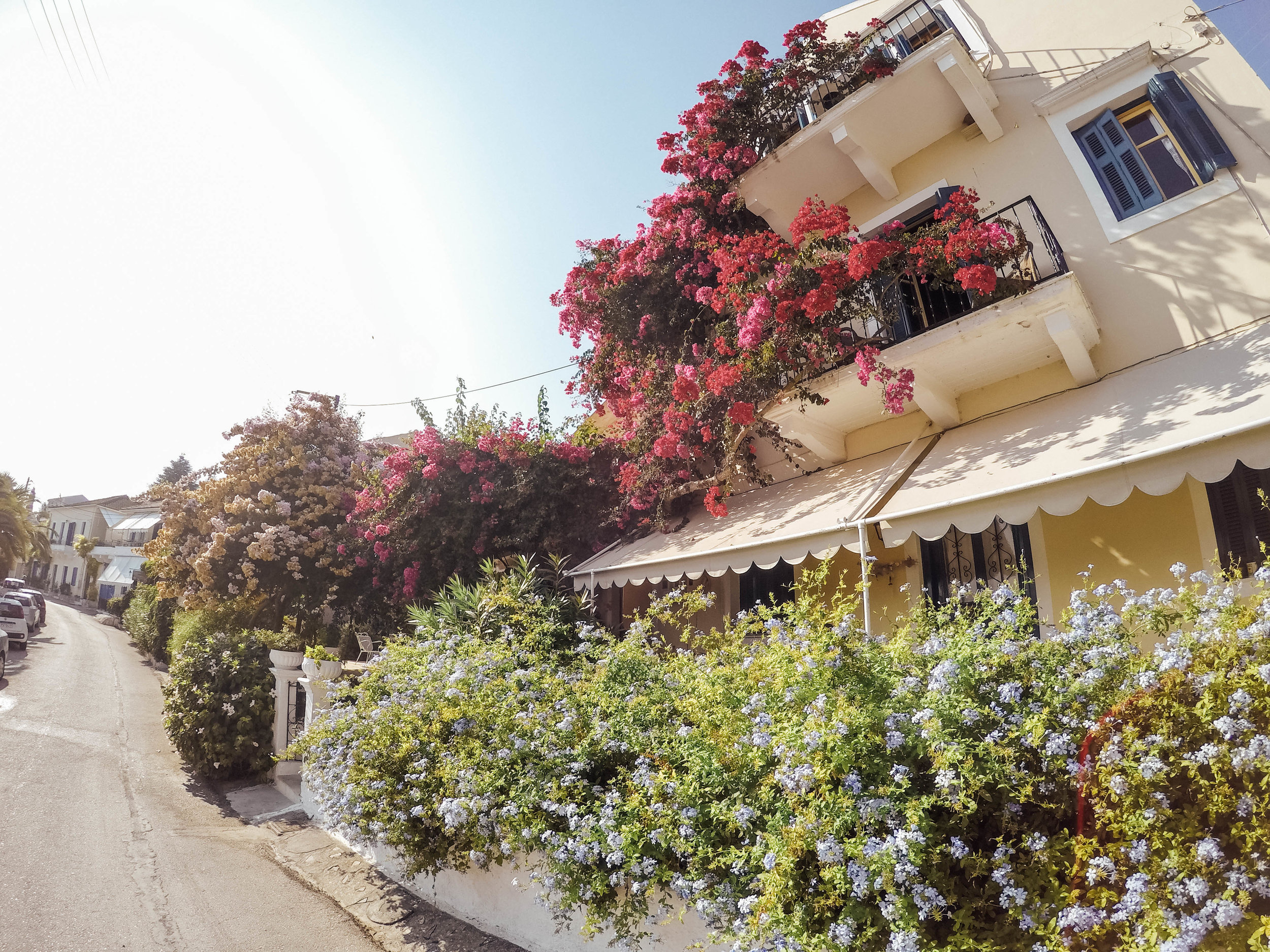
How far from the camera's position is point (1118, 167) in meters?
7.89

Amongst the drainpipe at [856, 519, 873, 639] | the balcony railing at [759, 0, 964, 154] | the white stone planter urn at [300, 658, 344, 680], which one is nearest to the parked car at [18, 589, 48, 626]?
the white stone planter urn at [300, 658, 344, 680]

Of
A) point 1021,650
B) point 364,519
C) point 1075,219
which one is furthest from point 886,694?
point 364,519

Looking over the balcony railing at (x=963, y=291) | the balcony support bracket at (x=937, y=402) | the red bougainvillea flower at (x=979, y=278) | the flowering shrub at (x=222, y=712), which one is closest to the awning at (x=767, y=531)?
the balcony support bracket at (x=937, y=402)

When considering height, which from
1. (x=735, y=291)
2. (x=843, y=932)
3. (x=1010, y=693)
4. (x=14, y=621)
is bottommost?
(x=843, y=932)

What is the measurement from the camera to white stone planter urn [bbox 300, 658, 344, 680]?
9211 millimetres

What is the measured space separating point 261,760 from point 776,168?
12518 mm

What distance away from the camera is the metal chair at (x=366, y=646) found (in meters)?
13.8

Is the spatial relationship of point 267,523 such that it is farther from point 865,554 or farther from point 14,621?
point 14,621

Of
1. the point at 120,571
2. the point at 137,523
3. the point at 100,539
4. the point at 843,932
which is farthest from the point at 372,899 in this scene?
the point at 100,539

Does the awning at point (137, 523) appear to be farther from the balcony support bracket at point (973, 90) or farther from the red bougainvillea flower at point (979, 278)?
the red bougainvillea flower at point (979, 278)

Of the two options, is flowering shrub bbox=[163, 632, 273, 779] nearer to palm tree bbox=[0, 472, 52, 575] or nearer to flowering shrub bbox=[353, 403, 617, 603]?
flowering shrub bbox=[353, 403, 617, 603]

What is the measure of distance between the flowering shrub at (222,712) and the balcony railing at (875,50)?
12.3 meters

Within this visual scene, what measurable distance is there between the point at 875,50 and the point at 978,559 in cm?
711

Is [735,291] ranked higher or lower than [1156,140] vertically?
lower
